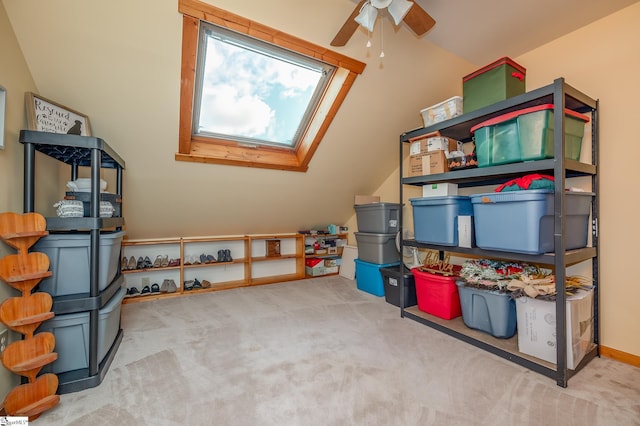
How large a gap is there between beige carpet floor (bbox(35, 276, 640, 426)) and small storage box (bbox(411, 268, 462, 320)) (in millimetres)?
249

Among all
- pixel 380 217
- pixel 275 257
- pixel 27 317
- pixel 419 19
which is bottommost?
pixel 275 257

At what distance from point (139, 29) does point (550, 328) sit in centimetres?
335

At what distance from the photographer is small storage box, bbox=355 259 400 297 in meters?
3.45

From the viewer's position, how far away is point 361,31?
2250 millimetres

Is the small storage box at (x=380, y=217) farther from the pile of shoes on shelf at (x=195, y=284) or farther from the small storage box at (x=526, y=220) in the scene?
the pile of shoes on shelf at (x=195, y=284)

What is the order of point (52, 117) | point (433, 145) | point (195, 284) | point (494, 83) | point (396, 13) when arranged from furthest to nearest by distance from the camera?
point (195, 284) < point (433, 145) < point (494, 83) < point (52, 117) < point (396, 13)

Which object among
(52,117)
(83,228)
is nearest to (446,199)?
(83,228)

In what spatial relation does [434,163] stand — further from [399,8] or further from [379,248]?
[379,248]

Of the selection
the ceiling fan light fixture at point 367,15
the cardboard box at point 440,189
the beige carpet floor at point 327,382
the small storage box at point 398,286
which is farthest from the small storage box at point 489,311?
the ceiling fan light fixture at point 367,15

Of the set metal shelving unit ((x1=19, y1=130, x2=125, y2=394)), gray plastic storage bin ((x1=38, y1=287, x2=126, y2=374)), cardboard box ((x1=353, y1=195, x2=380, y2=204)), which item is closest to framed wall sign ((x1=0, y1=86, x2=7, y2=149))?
metal shelving unit ((x1=19, y1=130, x2=125, y2=394))

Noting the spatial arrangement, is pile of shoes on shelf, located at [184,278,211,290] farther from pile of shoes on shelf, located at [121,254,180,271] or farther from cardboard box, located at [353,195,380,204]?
cardboard box, located at [353,195,380,204]

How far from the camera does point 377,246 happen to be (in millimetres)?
3553

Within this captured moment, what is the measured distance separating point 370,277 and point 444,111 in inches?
83.4

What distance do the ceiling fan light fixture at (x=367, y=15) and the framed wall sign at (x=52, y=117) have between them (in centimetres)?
216
